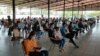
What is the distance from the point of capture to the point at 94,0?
30750mm

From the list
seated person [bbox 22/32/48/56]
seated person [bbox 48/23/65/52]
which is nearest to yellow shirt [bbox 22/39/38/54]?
seated person [bbox 22/32/48/56]

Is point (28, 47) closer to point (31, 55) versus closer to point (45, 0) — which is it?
point (31, 55)

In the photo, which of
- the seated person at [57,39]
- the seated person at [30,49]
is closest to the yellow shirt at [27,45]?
the seated person at [30,49]

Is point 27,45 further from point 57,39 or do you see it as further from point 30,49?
point 57,39

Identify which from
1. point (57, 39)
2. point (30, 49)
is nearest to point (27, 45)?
point (30, 49)

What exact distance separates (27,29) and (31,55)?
25.5ft

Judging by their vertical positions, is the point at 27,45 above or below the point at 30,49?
above

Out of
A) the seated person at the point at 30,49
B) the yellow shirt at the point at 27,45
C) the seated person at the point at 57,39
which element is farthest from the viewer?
the seated person at the point at 57,39

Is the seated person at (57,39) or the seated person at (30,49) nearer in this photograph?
the seated person at (30,49)

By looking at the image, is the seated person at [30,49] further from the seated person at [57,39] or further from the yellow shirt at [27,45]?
the seated person at [57,39]

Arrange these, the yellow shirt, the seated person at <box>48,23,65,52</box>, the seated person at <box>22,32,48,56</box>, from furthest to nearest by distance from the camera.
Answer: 1. the seated person at <box>48,23,65,52</box>
2. the yellow shirt
3. the seated person at <box>22,32,48,56</box>

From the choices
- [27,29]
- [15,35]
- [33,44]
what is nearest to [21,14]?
[27,29]

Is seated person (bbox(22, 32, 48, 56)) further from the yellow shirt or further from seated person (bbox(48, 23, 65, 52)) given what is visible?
seated person (bbox(48, 23, 65, 52))

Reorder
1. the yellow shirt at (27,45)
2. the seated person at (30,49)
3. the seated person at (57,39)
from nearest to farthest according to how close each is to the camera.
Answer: the seated person at (30,49) → the yellow shirt at (27,45) → the seated person at (57,39)
